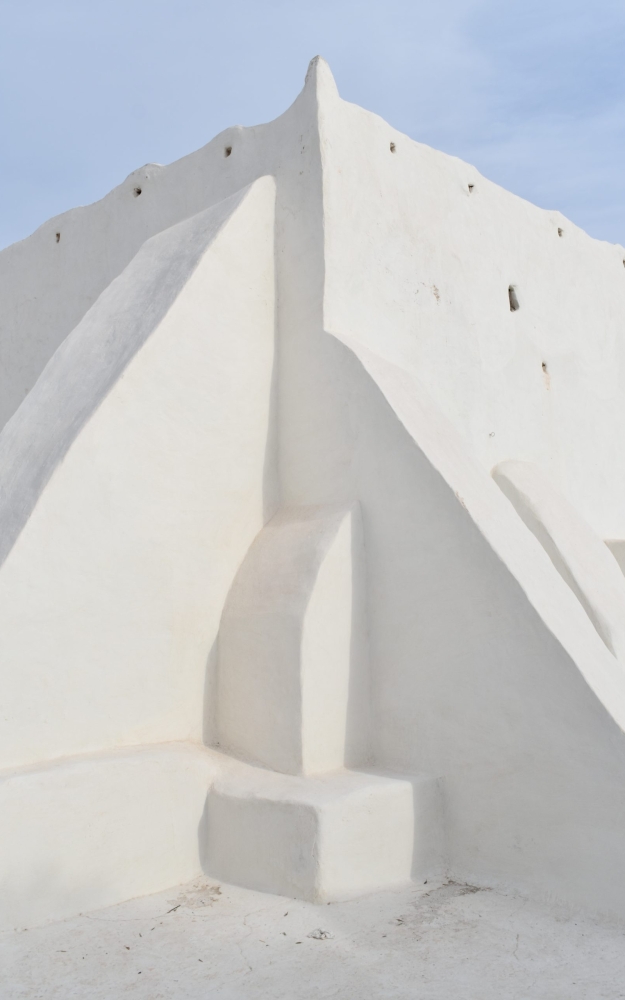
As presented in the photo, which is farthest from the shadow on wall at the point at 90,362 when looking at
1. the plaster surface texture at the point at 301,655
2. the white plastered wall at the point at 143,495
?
the plaster surface texture at the point at 301,655

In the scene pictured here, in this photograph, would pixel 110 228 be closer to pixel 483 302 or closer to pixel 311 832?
pixel 483 302

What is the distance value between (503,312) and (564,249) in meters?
1.28

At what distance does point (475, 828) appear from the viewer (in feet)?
12.9

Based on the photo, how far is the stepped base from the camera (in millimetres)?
Result: 3637

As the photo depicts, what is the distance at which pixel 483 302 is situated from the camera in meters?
6.03

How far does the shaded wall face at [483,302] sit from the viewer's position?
5.11m

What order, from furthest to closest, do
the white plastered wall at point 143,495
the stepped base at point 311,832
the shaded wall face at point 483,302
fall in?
the shaded wall face at point 483,302 < the white plastered wall at point 143,495 < the stepped base at point 311,832

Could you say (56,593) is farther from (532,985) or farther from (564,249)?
(564,249)

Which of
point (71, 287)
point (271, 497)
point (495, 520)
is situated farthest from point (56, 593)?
point (71, 287)

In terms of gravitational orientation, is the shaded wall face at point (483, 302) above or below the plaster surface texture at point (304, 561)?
above

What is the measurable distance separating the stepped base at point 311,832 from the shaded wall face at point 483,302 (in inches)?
98.9

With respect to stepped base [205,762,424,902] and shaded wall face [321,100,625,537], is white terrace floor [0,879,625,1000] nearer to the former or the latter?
stepped base [205,762,424,902]

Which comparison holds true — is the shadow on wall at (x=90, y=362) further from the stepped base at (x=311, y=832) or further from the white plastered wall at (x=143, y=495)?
the stepped base at (x=311, y=832)

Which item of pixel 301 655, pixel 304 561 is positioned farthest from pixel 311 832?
pixel 304 561
